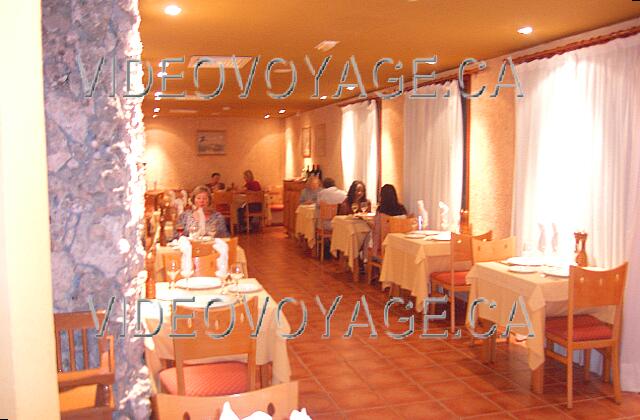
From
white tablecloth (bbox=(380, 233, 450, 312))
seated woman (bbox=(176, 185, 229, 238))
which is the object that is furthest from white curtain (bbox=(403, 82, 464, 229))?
seated woman (bbox=(176, 185, 229, 238))

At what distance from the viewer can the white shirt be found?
9864 millimetres

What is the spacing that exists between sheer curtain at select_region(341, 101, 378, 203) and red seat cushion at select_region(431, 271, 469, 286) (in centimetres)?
331

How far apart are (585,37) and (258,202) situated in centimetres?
839

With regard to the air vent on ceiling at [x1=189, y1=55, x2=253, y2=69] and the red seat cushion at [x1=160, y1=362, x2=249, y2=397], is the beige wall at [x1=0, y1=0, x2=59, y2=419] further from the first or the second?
the air vent on ceiling at [x1=189, y1=55, x2=253, y2=69]

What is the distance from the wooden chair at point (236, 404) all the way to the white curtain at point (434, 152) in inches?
192

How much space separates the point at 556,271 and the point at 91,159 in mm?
3270

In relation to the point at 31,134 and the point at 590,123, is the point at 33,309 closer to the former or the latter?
the point at 31,134

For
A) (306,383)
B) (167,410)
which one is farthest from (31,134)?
(306,383)

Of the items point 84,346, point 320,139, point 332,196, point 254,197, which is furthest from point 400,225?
point 254,197

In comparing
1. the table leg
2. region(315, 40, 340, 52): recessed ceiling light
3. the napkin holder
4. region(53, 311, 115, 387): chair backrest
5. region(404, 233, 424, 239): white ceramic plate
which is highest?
region(315, 40, 340, 52): recessed ceiling light

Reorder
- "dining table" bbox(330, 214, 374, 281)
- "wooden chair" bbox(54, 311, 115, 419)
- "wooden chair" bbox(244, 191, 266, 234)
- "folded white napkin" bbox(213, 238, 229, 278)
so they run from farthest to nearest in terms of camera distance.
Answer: "wooden chair" bbox(244, 191, 266, 234) < "dining table" bbox(330, 214, 374, 281) < "folded white napkin" bbox(213, 238, 229, 278) < "wooden chair" bbox(54, 311, 115, 419)

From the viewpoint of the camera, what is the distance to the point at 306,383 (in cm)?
418

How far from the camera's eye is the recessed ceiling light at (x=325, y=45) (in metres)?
5.11

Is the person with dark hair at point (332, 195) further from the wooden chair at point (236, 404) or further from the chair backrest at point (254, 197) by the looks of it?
the wooden chair at point (236, 404)
